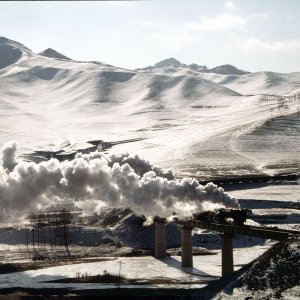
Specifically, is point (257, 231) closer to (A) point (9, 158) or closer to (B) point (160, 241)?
(B) point (160, 241)

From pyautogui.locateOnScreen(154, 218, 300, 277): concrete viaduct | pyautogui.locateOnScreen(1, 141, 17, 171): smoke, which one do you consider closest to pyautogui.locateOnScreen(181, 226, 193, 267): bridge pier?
pyautogui.locateOnScreen(154, 218, 300, 277): concrete viaduct

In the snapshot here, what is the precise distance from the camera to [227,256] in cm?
8081

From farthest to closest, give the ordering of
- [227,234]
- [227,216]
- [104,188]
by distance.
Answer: [104,188]
[227,216]
[227,234]

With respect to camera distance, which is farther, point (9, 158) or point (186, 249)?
point (9, 158)

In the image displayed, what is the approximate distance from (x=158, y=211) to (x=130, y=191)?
6.54m

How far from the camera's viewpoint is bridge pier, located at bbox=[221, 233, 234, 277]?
80.1 m

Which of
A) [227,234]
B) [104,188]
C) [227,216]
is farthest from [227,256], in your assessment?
[104,188]

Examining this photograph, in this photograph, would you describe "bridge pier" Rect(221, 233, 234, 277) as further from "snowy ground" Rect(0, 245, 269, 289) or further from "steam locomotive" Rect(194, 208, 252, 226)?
"steam locomotive" Rect(194, 208, 252, 226)

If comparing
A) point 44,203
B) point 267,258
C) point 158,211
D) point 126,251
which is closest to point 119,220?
point 126,251

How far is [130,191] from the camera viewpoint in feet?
306

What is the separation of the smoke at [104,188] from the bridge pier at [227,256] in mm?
11365

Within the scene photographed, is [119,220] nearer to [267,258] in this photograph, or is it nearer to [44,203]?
[44,203]

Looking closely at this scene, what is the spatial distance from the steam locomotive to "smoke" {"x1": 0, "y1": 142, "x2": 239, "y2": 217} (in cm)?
362

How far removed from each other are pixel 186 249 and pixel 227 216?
959 cm
